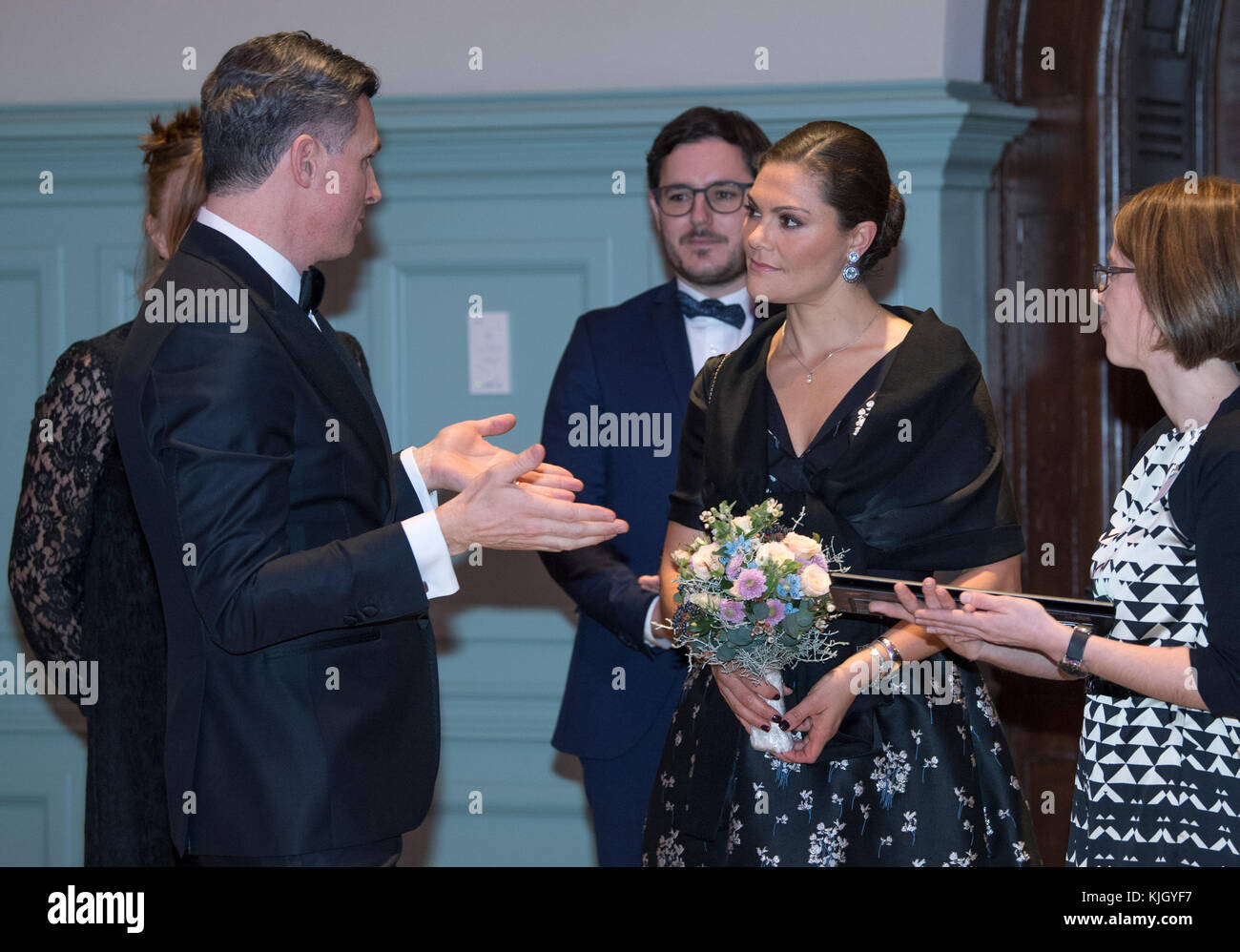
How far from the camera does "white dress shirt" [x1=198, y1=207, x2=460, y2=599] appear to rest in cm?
220

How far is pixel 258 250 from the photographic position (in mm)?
2309

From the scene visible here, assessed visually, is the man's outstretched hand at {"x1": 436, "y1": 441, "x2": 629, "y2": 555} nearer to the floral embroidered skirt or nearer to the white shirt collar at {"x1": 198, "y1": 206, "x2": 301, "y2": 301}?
the white shirt collar at {"x1": 198, "y1": 206, "x2": 301, "y2": 301}

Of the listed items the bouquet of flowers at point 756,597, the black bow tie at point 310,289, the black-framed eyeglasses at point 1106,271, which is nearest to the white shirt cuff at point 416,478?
the black bow tie at point 310,289

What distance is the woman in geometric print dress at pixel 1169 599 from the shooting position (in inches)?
86.8

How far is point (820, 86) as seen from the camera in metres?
4.13

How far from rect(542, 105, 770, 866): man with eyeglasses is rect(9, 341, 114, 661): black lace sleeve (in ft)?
3.46

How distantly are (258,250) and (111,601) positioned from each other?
123 centimetres

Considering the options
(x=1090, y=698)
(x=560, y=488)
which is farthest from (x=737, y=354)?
(x=1090, y=698)

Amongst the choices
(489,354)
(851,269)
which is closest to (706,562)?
(851,269)

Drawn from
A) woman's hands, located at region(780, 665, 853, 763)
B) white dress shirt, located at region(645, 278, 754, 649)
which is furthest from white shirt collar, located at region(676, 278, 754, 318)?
woman's hands, located at region(780, 665, 853, 763)

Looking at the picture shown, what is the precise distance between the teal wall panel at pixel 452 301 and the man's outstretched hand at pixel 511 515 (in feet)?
7.26

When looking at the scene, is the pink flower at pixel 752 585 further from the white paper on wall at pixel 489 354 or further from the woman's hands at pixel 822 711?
the white paper on wall at pixel 489 354

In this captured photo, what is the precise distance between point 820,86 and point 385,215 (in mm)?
1395

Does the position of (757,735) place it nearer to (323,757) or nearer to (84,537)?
(323,757)
